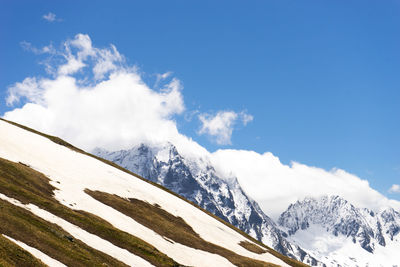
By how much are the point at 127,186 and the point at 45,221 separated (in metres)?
48.6

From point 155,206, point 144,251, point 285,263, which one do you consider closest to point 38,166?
point 155,206

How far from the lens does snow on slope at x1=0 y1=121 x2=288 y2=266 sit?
62.2m

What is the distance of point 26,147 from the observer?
88938 mm

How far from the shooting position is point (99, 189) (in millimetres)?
78438

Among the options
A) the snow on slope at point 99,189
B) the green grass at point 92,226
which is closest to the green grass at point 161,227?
the snow on slope at point 99,189

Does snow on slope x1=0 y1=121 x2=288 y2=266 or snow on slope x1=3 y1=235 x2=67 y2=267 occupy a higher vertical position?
snow on slope x1=0 y1=121 x2=288 y2=266

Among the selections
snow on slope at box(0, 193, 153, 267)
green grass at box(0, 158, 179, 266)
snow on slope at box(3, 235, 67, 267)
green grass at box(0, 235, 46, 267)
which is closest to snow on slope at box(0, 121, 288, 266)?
green grass at box(0, 158, 179, 266)

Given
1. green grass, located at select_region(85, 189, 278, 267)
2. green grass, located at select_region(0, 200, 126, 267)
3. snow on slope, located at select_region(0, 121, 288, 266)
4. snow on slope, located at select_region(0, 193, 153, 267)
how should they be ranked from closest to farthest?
green grass, located at select_region(0, 200, 126, 267)
snow on slope, located at select_region(0, 193, 153, 267)
snow on slope, located at select_region(0, 121, 288, 266)
green grass, located at select_region(85, 189, 278, 267)

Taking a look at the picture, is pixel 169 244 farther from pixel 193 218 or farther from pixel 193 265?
pixel 193 218

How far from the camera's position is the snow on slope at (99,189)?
6222 cm

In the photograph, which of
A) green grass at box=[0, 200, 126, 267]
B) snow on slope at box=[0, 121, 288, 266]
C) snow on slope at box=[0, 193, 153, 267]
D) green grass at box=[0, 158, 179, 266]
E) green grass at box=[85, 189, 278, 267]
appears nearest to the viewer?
green grass at box=[0, 200, 126, 267]

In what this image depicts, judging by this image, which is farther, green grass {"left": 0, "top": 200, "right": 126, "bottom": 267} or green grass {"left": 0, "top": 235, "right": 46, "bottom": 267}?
green grass {"left": 0, "top": 200, "right": 126, "bottom": 267}

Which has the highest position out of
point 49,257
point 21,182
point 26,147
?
point 26,147

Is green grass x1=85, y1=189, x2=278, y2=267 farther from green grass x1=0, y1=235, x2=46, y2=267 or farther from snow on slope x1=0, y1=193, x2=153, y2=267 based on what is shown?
green grass x1=0, y1=235, x2=46, y2=267
